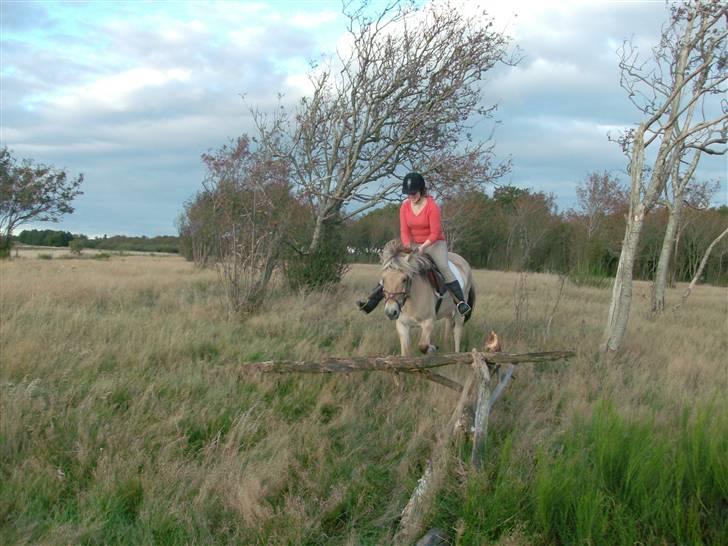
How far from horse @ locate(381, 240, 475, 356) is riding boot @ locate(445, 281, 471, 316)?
0.15m

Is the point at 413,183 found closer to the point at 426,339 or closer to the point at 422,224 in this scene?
the point at 422,224

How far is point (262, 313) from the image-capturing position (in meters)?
10.1

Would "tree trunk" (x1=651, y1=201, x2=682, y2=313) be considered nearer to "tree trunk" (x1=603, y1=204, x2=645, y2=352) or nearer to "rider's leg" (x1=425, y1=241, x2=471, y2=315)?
"tree trunk" (x1=603, y1=204, x2=645, y2=352)

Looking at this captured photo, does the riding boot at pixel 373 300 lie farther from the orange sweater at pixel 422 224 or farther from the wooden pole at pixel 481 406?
the wooden pole at pixel 481 406

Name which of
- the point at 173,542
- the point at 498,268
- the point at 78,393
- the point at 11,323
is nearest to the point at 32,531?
the point at 173,542

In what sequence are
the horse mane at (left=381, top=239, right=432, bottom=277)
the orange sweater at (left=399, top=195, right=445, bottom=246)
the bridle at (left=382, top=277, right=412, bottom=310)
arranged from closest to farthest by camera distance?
the bridle at (left=382, top=277, right=412, bottom=310), the horse mane at (left=381, top=239, right=432, bottom=277), the orange sweater at (left=399, top=195, right=445, bottom=246)

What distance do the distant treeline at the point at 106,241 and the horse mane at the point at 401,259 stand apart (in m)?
44.8

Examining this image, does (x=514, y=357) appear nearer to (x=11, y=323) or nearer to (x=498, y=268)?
(x=11, y=323)

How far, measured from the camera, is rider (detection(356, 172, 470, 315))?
24.1 feet

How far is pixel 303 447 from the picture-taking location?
498 cm

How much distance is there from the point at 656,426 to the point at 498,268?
42.9 meters

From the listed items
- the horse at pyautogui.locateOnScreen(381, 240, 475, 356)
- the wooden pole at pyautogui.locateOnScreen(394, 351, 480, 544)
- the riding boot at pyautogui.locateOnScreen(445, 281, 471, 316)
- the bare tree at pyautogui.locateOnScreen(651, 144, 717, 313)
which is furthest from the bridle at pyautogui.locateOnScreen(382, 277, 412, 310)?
the bare tree at pyautogui.locateOnScreen(651, 144, 717, 313)

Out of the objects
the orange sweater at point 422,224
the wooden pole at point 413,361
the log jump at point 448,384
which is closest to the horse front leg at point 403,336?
the orange sweater at point 422,224

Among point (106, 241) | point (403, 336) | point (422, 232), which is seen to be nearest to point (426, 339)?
point (403, 336)
